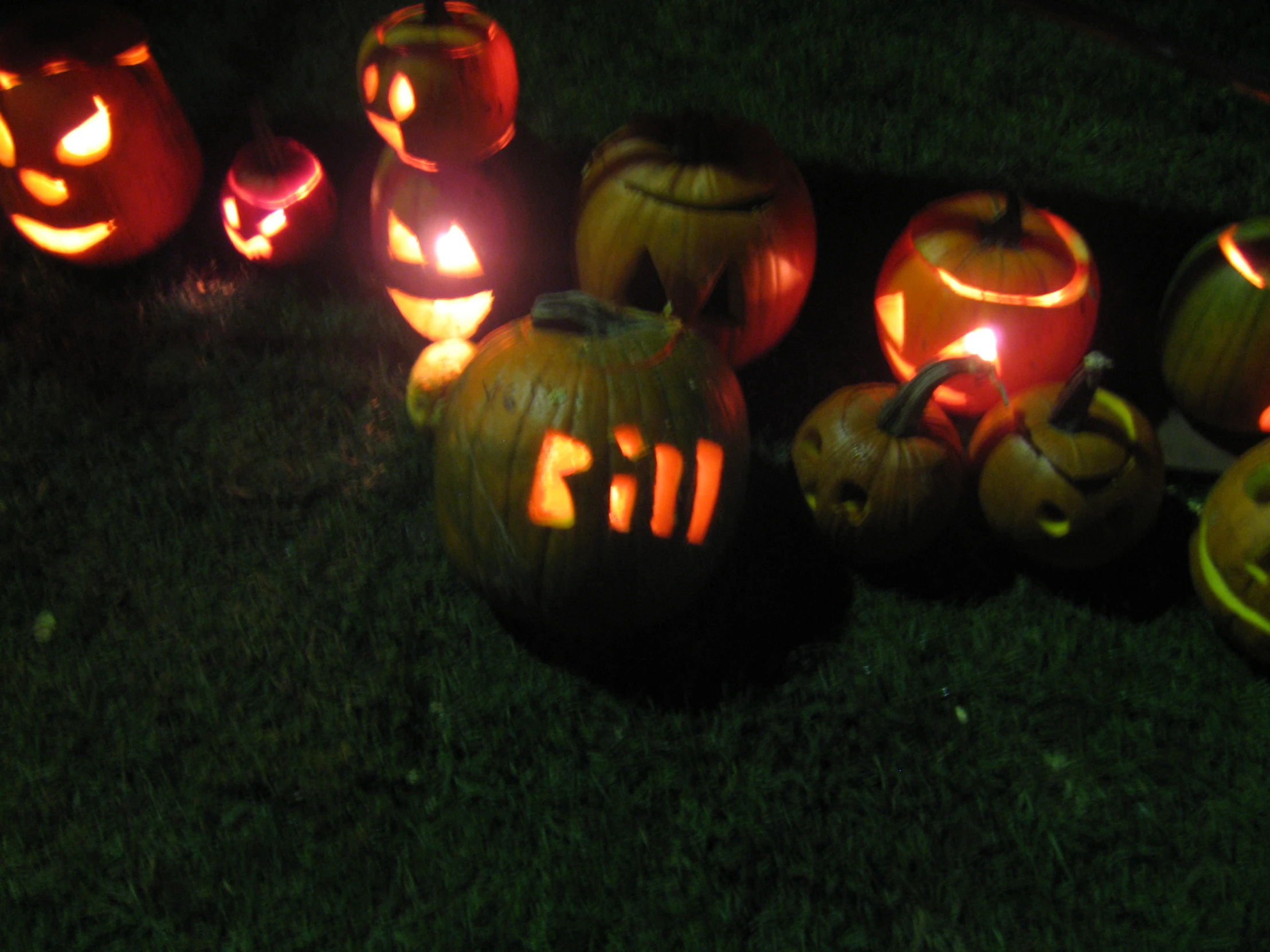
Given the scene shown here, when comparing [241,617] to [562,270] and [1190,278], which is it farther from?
A: [1190,278]

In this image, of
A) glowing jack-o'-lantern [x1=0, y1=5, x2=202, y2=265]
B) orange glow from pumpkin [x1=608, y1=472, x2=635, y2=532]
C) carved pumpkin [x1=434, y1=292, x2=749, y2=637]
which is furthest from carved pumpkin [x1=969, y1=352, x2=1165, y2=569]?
glowing jack-o'-lantern [x1=0, y1=5, x2=202, y2=265]

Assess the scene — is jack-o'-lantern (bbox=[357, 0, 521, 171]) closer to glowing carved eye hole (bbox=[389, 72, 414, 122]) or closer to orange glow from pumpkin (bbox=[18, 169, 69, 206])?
glowing carved eye hole (bbox=[389, 72, 414, 122])

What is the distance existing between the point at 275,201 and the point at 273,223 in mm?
94

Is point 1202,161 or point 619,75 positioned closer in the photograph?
point 1202,161

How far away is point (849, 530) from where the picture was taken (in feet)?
8.45

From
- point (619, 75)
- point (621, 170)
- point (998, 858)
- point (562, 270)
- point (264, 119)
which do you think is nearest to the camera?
point (998, 858)

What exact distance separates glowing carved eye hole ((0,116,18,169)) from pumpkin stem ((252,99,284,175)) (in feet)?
2.61

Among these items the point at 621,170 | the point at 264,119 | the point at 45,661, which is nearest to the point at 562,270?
the point at 621,170

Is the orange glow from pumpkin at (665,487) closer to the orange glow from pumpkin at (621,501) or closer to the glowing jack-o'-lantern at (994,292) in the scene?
the orange glow from pumpkin at (621,501)

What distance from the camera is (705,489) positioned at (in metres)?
2.33

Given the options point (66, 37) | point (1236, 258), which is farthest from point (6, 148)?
point (1236, 258)

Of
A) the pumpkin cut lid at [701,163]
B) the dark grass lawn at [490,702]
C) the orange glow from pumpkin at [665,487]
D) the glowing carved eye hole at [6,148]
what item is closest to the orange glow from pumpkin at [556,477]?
the orange glow from pumpkin at [665,487]

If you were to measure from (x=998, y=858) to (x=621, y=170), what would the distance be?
2.25m

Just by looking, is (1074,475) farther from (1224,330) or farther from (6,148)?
(6,148)
